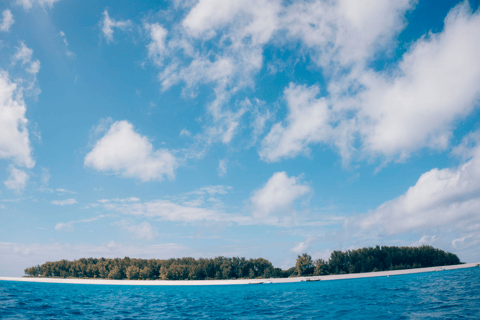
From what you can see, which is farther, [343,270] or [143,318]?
[343,270]

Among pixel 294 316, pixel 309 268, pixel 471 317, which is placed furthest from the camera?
pixel 309 268

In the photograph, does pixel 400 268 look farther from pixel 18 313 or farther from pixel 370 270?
pixel 18 313

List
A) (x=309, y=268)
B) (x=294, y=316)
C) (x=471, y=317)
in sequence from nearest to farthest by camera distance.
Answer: (x=471, y=317)
(x=294, y=316)
(x=309, y=268)

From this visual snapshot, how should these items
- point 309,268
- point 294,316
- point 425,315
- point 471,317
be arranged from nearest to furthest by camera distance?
point 471,317 → point 425,315 → point 294,316 → point 309,268

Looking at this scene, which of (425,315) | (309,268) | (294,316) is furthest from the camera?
(309,268)

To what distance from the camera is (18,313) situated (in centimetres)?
3834

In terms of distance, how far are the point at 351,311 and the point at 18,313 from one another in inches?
1897

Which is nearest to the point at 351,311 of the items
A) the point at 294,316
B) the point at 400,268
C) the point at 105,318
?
the point at 294,316

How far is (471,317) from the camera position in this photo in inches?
1144

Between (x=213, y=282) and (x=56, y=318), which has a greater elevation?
(x=56, y=318)

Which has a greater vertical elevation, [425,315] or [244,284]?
[425,315]

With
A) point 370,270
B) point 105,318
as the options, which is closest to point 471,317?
point 105,318

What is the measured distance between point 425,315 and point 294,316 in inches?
623

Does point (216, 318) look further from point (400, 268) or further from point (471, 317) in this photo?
point (400, 268)
